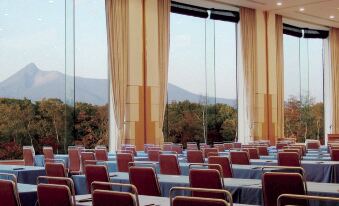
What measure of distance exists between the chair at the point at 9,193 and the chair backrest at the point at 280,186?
2.46 m

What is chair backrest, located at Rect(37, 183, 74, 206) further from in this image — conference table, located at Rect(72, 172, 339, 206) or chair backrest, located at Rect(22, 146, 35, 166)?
chair backrest, located at Rect(22, 146, 35, 166)

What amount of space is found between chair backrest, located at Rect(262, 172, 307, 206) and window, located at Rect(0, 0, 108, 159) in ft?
32.0

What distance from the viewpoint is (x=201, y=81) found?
19.5 m

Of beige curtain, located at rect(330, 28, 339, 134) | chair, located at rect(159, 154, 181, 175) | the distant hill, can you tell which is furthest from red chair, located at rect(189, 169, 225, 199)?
beige curtain, located at rect(330, 28, 339, 134)

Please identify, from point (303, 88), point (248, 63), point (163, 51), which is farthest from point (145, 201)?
point (303, 88)

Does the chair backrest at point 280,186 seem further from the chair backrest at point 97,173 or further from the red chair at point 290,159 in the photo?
the red chair at point 290,159

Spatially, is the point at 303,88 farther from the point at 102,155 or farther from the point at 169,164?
the point at 169,164

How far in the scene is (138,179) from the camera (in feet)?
21.6

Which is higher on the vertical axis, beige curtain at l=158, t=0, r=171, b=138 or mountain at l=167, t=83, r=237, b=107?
beige curtain at l=158, t=0, r=171, b=138

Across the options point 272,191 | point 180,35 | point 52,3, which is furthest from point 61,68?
point 272,191

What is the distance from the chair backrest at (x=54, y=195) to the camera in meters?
4.32

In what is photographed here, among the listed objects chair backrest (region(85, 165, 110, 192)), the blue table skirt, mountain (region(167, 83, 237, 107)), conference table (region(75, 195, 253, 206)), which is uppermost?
mountain (region(167, 83, 237, 107))

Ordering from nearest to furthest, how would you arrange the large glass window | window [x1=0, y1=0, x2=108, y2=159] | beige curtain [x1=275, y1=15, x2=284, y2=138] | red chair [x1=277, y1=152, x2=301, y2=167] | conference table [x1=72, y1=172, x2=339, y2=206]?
conference table [x1=72, y1=172, x2=339, y2=206], red chair [x1=277, y1=152, x2=301, y2=167], window [x1=0, y1=0, x2=108, y2=159], beige curtain [x1=275, y1=15, x2=284, y2=138], the large glass window

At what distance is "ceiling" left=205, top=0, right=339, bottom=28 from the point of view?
63.6 feet
